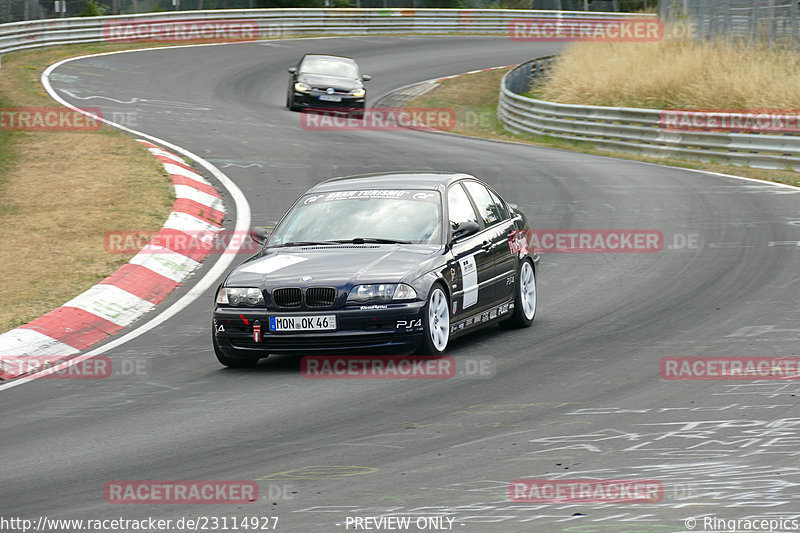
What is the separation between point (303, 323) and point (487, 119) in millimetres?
26023

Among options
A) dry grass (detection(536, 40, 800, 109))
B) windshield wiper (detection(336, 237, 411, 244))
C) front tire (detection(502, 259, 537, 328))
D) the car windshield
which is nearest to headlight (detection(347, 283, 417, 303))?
windshield wiper (detection(336, 237, 411, 244))

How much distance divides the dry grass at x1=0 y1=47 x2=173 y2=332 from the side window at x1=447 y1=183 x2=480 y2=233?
3898 millimetres

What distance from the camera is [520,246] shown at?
36.9 ft

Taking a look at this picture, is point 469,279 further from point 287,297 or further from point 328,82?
point 328,82

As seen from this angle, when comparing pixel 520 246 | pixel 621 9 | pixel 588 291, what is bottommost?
pixel 621 9

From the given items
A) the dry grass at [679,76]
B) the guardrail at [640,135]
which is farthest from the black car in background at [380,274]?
the dry grass at [679,76]

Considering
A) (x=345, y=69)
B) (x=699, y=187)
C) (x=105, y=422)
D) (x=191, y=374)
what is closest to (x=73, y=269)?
(x=191, y=374)

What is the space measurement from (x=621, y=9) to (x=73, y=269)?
51.1 m

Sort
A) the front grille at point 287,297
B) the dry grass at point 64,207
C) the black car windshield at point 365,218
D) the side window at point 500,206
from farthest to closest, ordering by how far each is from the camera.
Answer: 1. the dry grass at point 64,207
2. the side window at point 500,206
3. the black car windshield at point 365,218
4. the front grille at point 287,297

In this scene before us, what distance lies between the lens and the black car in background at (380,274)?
910cm

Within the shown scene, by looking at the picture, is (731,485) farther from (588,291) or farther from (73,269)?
(73,269)

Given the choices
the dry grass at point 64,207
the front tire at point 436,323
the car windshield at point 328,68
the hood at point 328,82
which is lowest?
the hood at point 328,82

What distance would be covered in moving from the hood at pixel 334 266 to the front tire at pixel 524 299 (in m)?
1.32

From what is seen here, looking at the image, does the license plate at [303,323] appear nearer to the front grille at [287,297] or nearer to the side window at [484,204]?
the front grille at [287,297]
